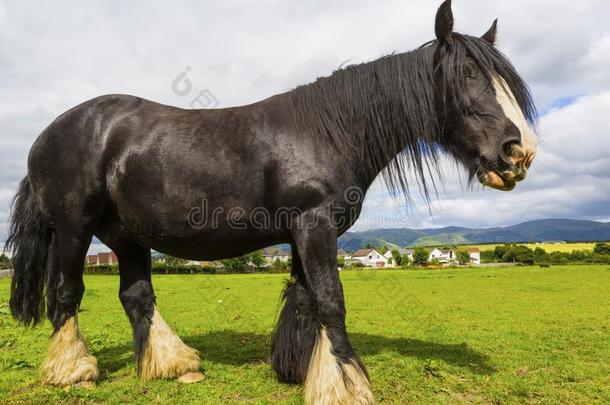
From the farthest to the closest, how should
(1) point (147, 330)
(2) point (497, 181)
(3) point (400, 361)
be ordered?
(3) point (400, 361)
(1) point (147, 330)
(2) point (497, 181)

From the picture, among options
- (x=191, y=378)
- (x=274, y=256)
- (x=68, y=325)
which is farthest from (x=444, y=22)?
(x=274, y=256)

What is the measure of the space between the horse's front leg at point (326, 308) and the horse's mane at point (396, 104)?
71cm

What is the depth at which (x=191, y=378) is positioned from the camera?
460 cm

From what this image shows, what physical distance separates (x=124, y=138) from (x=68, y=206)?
0.88 m

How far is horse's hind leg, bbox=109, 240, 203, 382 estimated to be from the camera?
4.62 meters

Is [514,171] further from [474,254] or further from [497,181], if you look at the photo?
[474,254]

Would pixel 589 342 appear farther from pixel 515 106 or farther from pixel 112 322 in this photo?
pixel 112 322

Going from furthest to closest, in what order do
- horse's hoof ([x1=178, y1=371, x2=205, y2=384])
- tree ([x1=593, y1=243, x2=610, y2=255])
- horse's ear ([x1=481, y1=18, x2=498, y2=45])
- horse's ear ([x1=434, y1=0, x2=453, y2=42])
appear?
tree ([x1=593, y1=243, x2=610, y2=255])
horse's hoof ([x1=178, y1=371, x2=205, y2=384])
horse's ear ([x1=481, y1=18, x2=498, y2=45])
horse's ear ([x1=434, y1=0, x2=453, y2=42])

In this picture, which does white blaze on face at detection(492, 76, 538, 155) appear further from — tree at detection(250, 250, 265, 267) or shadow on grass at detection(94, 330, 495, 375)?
tree at detection(250, 250, 265, 267)

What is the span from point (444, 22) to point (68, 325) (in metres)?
4.68

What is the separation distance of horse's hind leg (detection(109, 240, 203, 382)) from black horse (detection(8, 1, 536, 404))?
2 centimetres

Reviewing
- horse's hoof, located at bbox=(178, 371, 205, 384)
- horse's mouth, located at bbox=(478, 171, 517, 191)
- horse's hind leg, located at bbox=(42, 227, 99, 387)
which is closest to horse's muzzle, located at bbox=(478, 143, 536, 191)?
horse's mouth, located at bbox=(478, 171, 517, 191)

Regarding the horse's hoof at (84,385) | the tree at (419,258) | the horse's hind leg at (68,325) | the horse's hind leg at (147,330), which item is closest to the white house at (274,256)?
the tree at (419,258)

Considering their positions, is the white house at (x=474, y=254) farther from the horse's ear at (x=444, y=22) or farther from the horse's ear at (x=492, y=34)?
the horse's ear at (x=444, y=22)
